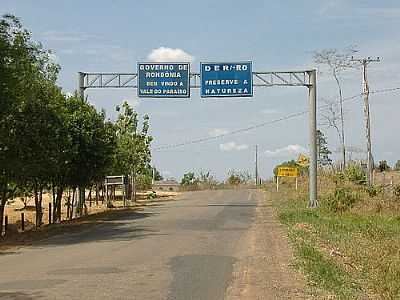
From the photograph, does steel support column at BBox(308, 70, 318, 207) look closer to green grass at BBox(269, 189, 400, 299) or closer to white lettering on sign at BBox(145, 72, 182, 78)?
white lettering on sign at BBox(145, 72, 182, 78)

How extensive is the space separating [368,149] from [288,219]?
17702 millimetres

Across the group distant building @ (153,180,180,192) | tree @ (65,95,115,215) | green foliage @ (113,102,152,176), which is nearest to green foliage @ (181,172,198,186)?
distant building @ (153,180,180,192)

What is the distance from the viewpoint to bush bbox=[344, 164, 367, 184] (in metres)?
52.0

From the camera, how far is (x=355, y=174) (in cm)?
5306

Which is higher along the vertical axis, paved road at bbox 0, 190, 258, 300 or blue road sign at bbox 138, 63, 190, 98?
blue road sign at bbox 138, 63, 190, 98

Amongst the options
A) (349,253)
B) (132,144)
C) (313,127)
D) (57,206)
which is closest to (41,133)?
(57,206)

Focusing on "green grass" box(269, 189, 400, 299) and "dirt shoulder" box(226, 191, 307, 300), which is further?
"green grass" box(269, 189, 400, 299)

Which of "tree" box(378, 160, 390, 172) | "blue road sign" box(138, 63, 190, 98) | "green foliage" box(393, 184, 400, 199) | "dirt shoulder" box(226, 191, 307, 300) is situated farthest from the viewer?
"tree" box(378, 160, 390, 172)

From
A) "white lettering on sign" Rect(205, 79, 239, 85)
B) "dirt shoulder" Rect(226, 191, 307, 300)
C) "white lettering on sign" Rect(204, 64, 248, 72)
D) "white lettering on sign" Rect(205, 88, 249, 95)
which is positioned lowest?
"dirt shoulder" Rect(226, 191, 307, 300)

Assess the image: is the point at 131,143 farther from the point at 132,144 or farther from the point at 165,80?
the point at 165,80

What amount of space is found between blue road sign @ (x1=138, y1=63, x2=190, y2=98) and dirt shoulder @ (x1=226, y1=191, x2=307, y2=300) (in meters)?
14.6

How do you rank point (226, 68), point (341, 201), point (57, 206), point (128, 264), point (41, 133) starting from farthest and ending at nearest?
point (226, 68)
point (341, 201)
point (57, 206)
point (41, 133)
point (128, 264)


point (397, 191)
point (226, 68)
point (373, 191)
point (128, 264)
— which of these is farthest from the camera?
point (373, 191)

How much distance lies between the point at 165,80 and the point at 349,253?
814 inches
